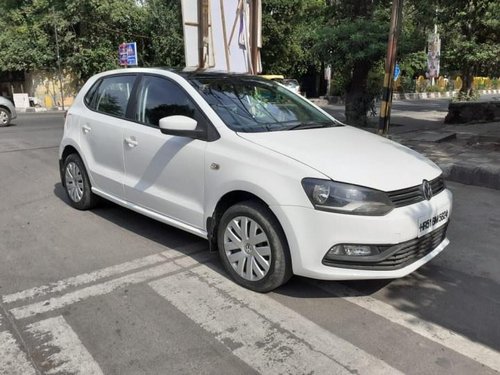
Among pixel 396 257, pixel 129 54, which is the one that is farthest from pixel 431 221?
pixel 129 54

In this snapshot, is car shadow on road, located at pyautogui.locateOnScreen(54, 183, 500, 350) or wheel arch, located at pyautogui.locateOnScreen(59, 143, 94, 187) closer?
car shadow on road, located at pyautogui.locateOnScreen(54, 183, 500, 350)

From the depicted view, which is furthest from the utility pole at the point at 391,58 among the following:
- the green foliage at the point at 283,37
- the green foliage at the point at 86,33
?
the green foliage at the point at 86,33

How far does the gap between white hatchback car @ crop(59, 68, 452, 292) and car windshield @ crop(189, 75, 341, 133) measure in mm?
15

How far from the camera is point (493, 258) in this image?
15.2ft

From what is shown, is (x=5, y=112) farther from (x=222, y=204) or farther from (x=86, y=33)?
(x=222, y=204)

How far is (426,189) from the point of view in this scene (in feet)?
12.4

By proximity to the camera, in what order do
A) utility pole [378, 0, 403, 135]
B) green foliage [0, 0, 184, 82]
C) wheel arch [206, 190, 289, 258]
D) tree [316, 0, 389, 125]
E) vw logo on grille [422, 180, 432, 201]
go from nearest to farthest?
vw logo on grille [422, 180, 432, 201]
wheel arch [206, 190, 289, 258]
utility pole [378, 0, 403, 135]
tree [316, 0, 389, 125]
green foliage [0, 0, 184, 82]

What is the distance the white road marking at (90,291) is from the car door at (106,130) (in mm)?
1142

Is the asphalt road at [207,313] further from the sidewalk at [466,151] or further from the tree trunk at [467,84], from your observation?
the tree trunk at [467,84]

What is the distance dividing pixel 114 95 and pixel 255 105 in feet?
5.60

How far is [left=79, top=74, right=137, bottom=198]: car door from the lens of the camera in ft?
16.5

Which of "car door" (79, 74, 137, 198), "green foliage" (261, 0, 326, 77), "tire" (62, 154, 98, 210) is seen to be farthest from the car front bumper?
"green foliage" (261, 0, 326, 77)

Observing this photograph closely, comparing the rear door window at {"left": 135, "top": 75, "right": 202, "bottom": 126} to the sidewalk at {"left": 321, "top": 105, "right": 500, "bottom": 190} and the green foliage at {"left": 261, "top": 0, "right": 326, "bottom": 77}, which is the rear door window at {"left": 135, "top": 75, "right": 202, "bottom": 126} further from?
the green foliage at {"left": 261, "top": 0, "right": 326, "bottom": 77}

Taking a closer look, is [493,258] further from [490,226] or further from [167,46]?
[167,46]
